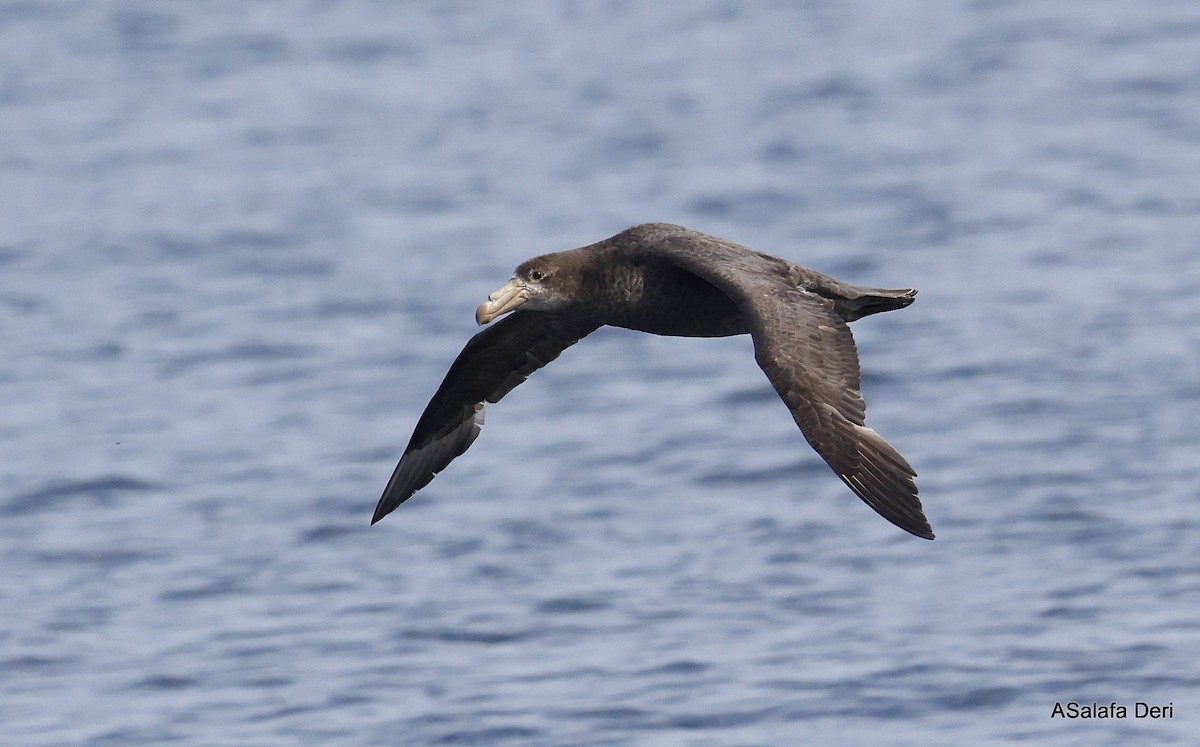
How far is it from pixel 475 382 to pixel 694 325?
77.2 inches

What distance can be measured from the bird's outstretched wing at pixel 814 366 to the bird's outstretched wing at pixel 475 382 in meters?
1.65

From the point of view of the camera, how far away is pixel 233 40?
3103 centimetres

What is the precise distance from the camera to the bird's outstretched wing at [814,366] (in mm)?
9539

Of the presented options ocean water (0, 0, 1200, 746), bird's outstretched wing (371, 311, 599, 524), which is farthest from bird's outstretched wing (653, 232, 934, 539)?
ocean water (0, 0, 1200, 746)

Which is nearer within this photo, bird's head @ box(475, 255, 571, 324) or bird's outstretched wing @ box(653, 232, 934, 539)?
bird's outstretched wing @ box(653, 232, 934, 539)

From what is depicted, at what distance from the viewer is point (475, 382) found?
12500 mm

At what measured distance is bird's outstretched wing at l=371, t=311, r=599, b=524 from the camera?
39.9 feet

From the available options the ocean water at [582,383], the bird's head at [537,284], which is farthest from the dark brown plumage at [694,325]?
the ocean water at [582,383]

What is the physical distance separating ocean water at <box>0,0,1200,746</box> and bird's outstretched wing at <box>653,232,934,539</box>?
3.83m

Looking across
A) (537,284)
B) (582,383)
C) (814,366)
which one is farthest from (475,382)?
(582,383)

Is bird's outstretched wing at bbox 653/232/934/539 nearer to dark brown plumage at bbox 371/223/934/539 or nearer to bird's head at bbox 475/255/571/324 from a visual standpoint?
dark brown plumage at bbox 371/223/934/539

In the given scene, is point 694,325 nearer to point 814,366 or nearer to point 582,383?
point 814,366

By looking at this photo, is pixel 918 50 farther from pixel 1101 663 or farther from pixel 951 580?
pixel 1101 663

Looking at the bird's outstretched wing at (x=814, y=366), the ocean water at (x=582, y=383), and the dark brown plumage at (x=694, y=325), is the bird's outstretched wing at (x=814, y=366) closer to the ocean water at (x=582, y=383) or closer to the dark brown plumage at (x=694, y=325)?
the dark brown plumage at (x=694, y=325)
